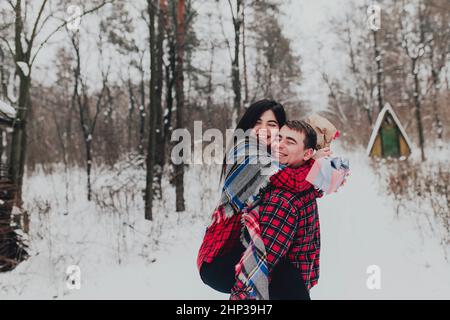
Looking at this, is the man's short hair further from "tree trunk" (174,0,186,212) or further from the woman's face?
"tree trunk" (174,0,186,212)

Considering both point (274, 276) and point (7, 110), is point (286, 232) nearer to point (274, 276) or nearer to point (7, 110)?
point (274, 276)

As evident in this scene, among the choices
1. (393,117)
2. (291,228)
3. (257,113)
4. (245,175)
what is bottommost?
(291,228)

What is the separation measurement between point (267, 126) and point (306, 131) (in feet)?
1.01

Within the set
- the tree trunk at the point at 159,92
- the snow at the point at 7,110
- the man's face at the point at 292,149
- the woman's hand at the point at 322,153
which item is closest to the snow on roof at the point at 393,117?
the tree trunk at the point at 159,92

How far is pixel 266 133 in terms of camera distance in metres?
1.81

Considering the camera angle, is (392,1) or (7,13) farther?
(392,1)

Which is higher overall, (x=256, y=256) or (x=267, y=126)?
(x=267, y=126)

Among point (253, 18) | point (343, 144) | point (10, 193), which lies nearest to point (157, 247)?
point (10, 193)

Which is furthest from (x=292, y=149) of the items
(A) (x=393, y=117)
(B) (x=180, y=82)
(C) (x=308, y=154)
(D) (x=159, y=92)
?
(D) (x=159, y=92)

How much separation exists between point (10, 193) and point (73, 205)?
13.3ft

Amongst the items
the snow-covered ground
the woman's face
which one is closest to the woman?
the woman's face

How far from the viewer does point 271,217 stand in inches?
59.9

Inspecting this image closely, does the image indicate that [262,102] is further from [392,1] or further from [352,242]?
[392,1]

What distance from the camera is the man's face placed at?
161 centimetres
